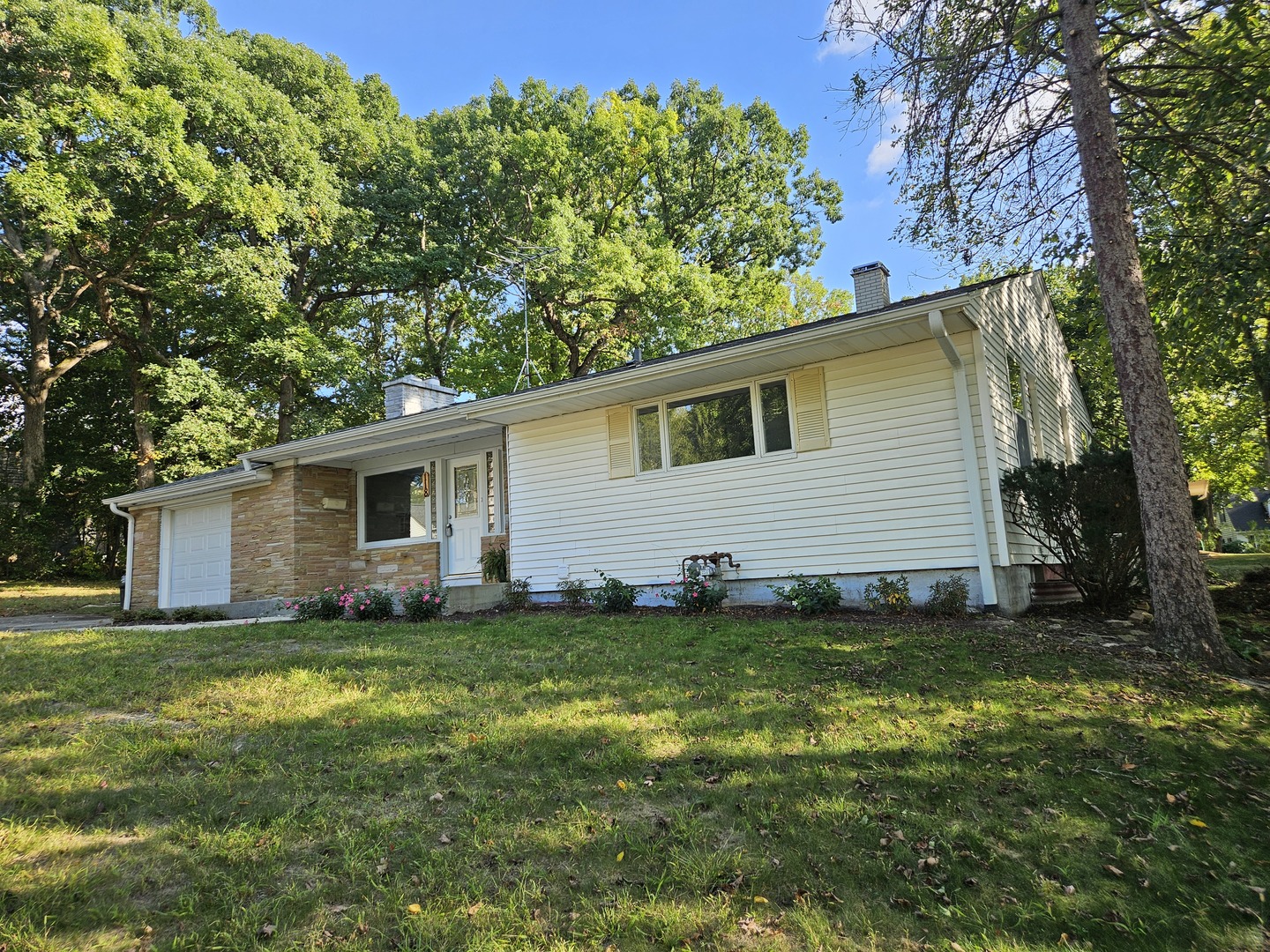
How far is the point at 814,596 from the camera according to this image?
7754 mm

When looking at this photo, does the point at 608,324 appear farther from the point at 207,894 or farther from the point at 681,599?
the point at 207,894

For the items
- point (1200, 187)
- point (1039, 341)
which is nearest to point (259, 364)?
point (1039, 341)

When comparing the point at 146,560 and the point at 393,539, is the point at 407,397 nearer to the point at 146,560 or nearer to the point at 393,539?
the point at 393,539

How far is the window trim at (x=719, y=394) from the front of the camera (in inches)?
337

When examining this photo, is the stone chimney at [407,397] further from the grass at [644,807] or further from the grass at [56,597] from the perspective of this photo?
the grass at [56,597]

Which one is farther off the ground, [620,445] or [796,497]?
[620,445]

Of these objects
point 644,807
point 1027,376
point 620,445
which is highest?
point 1027,376

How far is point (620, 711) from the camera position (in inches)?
170

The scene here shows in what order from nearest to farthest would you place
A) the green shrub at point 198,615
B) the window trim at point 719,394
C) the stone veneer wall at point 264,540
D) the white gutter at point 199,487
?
1. the window trim at point 719,394
2. the green shrub at point 198,615
3. the stone veneer wall at point 264,540
4. the white gutter at point 199,487

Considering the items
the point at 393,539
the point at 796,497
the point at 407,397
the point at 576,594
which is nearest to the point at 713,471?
the point at 796,497

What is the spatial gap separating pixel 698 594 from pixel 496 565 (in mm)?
4296

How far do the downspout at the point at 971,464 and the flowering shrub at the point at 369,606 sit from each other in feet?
25.3

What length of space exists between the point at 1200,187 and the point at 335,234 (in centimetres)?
2135

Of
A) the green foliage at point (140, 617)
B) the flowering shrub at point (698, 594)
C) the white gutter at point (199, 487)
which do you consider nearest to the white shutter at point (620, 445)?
the flowering shrub at point (698, 594)
